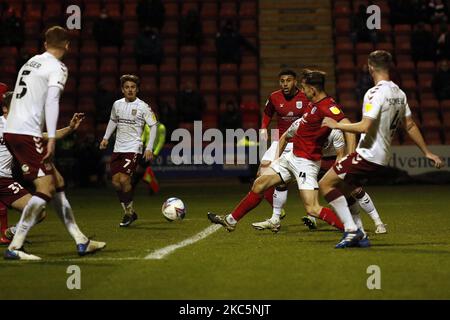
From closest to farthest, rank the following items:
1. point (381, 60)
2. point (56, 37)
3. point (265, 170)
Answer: point (56, 37)
point (381, 60)
point (265, 170)

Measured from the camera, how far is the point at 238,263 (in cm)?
741

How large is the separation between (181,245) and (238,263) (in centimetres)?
154

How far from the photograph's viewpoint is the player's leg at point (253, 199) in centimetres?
938

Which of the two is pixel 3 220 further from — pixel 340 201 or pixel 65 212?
pixel 340 201

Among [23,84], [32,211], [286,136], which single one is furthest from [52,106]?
[286,136]

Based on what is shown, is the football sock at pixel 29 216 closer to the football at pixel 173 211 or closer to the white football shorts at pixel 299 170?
the white football shorts at pixel 299 170

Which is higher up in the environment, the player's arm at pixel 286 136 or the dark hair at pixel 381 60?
the dark hair at pixel 381 60

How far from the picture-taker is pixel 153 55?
2191 cm

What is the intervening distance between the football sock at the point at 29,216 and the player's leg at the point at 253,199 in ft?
7.39

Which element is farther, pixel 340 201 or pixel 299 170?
pixel 299 170

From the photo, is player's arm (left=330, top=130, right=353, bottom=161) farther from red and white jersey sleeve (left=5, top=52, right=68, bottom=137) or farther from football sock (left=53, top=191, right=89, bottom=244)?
red and white jersey sleeve (left=5, top=52, right=68, bottom=137)

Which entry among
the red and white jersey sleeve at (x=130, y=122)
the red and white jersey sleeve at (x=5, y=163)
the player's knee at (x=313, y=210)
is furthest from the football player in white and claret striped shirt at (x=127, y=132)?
the player's knee at (x=313, y=210)

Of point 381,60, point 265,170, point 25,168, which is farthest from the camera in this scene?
point 265,170
